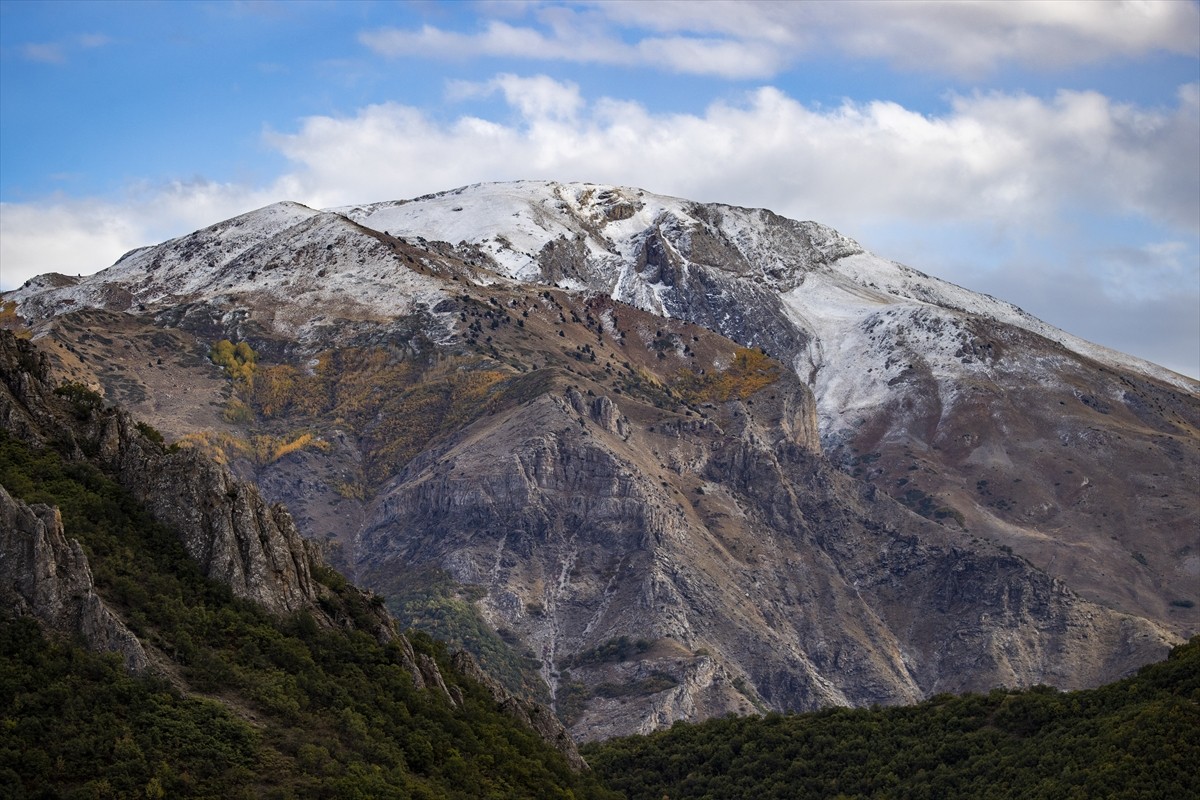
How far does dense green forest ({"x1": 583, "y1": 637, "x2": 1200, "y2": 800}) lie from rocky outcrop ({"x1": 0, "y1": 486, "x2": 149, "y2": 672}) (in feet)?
169

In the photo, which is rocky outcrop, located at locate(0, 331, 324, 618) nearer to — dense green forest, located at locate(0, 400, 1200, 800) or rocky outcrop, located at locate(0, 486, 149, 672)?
dense green forest, located at locate(0, 400, 1200, 800)

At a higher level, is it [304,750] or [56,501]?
[56,501]

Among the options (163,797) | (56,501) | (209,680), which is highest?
(56,501)

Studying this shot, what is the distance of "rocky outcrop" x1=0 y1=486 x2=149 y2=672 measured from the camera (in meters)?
77.4

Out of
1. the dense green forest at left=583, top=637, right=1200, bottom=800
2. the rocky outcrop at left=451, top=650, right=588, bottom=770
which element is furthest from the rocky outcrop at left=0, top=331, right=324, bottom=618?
the dense green forest at left=583, top=637, right=1200, bottom=800

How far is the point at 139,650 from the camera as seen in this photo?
261ft

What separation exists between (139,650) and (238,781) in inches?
291

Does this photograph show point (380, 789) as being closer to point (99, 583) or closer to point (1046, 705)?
point (99, 583)

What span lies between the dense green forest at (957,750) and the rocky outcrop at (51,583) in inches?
2029

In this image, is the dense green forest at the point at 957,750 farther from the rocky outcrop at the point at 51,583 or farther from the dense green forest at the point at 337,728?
the rocky outcrop at the point at 51,583

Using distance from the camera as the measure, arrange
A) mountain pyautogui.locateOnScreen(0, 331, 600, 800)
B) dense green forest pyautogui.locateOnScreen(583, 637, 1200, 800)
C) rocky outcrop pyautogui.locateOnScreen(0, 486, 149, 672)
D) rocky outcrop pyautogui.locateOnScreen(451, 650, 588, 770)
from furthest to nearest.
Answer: rocky outcrop pyautogui.locateOnScreen(451, 650, 588, 770), dense green forest pyautogui.locateOnScreen(583, 637, 1200, 800), rocky outcrop pyautogui.locateOnScreen(0, 486, 149, 672), mountain pyautogui.locateOnScreen(0, 331, 600, 800)

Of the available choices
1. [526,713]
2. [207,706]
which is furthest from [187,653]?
[526,713]

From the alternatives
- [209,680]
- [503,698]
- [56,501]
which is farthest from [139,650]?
[503,698]

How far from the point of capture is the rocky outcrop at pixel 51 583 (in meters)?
77.4
